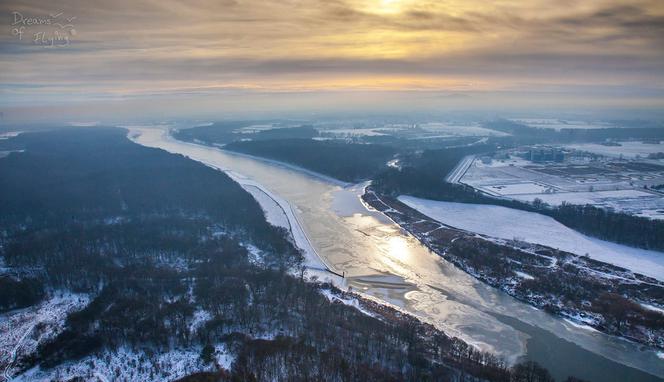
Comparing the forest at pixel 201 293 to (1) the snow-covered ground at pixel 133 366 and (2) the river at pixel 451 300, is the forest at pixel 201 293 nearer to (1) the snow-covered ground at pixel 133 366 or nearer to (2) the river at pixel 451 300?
(1) the snow-covered ground at pixel 133 366

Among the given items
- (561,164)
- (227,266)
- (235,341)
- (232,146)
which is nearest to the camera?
(235,341)

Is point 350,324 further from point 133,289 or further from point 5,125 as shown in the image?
point 5,125

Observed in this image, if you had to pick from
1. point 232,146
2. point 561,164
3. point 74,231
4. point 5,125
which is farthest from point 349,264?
point 5,125

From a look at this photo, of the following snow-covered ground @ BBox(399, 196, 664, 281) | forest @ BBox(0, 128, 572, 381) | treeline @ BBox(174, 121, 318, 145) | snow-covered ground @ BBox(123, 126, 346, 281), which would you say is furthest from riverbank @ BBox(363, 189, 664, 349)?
treeline @ BBox(174, 121, 318, 145)

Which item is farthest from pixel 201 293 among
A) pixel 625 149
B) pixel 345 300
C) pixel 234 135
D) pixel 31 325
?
pixel 234 135

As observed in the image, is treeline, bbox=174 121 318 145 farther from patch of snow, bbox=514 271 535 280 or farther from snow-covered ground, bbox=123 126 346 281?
patch of snow, bbox=514 271 535 280

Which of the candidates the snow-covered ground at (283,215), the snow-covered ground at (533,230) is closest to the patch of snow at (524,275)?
the snow-covered ground at (533,230)

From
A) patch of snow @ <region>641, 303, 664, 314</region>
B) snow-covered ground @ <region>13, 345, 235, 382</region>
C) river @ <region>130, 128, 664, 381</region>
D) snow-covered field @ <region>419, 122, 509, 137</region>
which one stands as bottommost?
snow-covered ground @ <region>13, 345, 235, 382</region>
